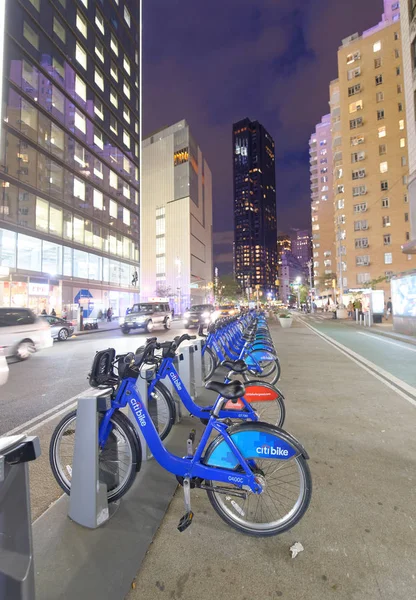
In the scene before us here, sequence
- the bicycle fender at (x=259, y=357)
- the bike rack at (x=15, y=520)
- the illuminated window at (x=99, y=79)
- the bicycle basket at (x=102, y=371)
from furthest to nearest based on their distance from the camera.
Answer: the illuminated window at (x=99, y=79) → the bicycle fender at (x=259, y=357) → the bicycle basket at (x=102, y=371) → the bike rack at (x=15, y=520)

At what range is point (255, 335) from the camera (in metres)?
8.14

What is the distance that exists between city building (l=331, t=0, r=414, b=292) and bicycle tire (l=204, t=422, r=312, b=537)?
54586mm

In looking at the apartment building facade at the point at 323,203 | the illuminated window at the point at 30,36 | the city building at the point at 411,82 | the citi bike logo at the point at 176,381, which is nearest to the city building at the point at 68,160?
the illuminated window at the point at 30,36

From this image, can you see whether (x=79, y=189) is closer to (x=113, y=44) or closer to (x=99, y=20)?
(x=99, y=20)

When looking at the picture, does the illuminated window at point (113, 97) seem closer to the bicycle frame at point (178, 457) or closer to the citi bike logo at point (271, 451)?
the bicycle frame at point (178, 457)

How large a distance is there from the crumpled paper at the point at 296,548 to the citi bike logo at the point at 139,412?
1443 millimetres

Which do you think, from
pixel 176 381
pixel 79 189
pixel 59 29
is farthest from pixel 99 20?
pixel 176 381

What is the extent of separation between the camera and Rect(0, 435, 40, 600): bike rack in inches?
51.8

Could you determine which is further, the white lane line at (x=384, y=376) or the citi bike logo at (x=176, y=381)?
the white lane line at (x=384, y=376)

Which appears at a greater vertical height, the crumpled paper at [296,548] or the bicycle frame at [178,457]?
the bicycle frame at [178,457]

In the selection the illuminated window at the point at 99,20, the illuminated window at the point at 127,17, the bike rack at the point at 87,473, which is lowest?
the bike rack at the point at 87,473

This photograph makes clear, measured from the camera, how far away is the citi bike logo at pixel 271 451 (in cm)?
232

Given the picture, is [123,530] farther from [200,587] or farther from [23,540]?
[23,540]

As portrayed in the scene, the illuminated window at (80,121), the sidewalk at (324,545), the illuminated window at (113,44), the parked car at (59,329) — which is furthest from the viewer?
the illuminated window at (113,44)
